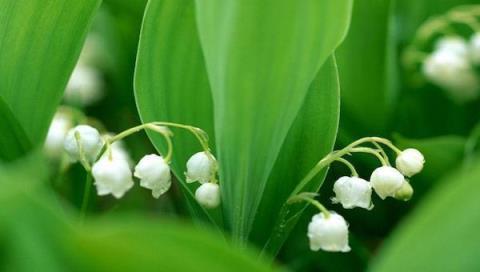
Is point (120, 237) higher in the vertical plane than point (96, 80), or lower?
higher

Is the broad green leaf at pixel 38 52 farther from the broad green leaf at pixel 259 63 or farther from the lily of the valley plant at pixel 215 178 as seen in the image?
the broad green leaf at pixel 259 63

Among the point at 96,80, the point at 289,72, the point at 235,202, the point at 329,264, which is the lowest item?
the point at 329,264

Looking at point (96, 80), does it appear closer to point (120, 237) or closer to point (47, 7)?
point (47, 7)

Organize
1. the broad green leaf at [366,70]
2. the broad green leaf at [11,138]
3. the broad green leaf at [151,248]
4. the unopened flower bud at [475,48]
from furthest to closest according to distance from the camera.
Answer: the unopened flower bud at [475,48], the broad green leaf at [366,70], the broad green leaf at [11,138], the broad green leaf at [151,248]

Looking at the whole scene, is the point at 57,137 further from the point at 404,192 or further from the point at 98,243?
the point at 98,243

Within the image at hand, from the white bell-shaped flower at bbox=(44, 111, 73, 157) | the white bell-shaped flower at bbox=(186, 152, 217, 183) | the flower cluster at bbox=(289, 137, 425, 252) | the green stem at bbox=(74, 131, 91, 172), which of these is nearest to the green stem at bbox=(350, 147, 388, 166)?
the flower cluster at bbox=(289, 137, 425, 252)

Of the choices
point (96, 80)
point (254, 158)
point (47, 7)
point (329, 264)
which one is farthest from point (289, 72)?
point (96, 80)

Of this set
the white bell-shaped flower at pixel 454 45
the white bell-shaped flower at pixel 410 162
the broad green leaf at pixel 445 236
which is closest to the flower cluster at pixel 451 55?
the white bell-shaped flower at pixel 454 45
